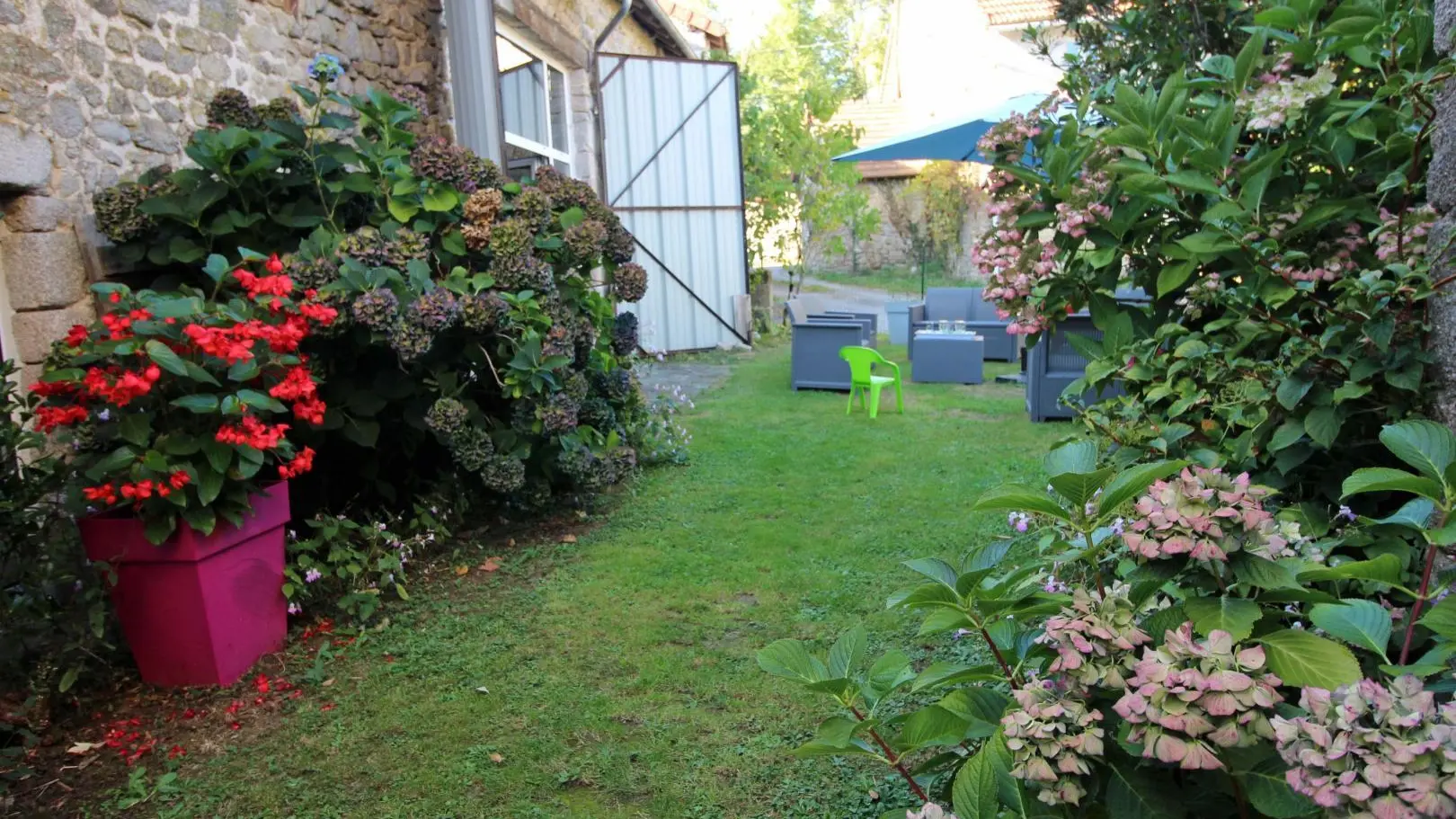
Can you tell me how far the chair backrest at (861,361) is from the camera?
6.83 meters

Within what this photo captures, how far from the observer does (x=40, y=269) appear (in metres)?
3.01

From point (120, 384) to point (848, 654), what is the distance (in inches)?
85.9

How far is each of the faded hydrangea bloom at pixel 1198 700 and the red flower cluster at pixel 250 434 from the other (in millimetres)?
2415

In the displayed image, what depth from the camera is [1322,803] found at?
81 centimetres

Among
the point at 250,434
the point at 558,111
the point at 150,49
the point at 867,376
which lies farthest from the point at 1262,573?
the point at 558,111

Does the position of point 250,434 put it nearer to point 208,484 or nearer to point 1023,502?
point 208,484

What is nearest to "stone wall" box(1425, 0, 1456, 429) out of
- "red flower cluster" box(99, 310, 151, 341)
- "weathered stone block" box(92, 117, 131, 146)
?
"red flower cluster" box(99, 310, 151, 341)

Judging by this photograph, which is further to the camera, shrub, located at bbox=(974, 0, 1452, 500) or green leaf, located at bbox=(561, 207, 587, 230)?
green leaf, located at bbox=(561, 207, 587, 230)

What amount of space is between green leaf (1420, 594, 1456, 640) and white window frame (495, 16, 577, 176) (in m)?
6.10

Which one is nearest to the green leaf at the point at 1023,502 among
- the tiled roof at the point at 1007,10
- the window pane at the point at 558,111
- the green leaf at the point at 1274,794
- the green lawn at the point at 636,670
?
the green leaf at the point at 1274,794

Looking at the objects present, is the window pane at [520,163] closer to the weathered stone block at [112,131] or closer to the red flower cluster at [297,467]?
the weathered stone block at [112,131]

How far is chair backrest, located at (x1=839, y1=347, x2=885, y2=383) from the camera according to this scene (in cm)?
683

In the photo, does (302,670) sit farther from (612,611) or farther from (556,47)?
(556,47)

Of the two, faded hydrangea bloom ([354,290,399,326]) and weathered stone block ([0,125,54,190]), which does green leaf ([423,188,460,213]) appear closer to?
faded hydrangea bloom ([354,290,399,326])
